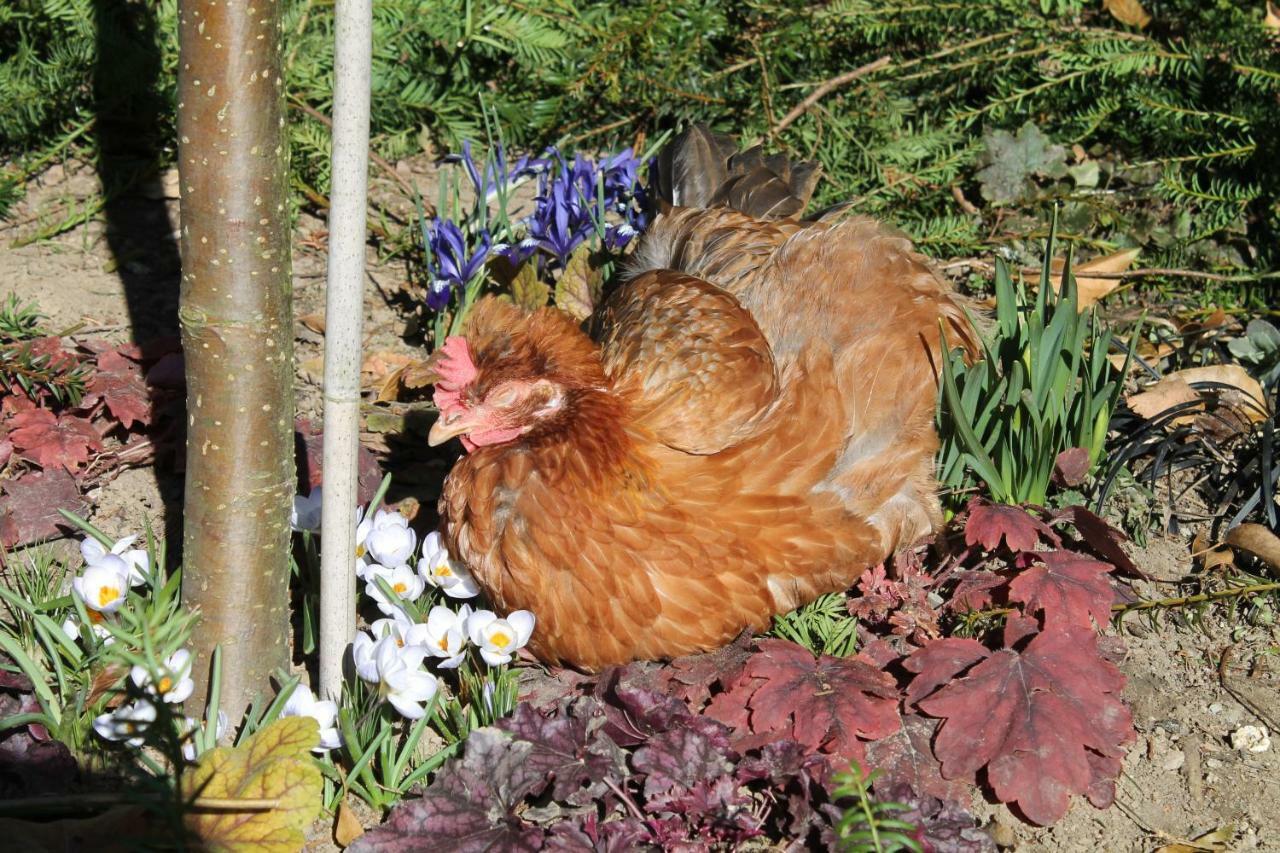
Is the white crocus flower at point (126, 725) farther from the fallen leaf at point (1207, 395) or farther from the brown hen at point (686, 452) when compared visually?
the fallen leaf at point (1207, 395)

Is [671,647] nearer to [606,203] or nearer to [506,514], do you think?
[506,514]

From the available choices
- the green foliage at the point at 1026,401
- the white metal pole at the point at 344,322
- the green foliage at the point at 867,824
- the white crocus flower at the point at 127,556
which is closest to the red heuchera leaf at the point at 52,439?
the white crocus flower at the point at 127,556

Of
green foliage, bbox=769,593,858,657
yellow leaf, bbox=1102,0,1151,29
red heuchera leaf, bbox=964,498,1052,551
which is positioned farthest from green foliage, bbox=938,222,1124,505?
yellow leaf, bbox=1102,0,1151,29

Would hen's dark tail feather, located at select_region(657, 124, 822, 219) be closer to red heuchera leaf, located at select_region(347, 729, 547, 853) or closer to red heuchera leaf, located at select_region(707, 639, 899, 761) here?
red heuchera leaf, located at select_region(707, 639, 899, 761)

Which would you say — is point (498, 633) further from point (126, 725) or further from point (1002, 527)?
point (1002, 527)

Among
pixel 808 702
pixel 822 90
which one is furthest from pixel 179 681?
pixel 822 90

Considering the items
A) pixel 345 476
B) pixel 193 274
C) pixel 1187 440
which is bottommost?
pixel 1187 440

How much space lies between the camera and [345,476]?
2230mm

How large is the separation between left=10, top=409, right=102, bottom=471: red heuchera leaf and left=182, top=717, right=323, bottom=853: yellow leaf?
1235 mm

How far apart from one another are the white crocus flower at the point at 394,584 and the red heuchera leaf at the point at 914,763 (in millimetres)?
1070

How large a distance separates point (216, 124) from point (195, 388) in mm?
507

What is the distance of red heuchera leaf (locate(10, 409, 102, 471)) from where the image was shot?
3029 mm

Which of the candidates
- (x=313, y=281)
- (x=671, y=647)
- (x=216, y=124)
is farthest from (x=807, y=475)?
(x=313, y=281)

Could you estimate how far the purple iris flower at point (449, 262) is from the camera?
3471mm
